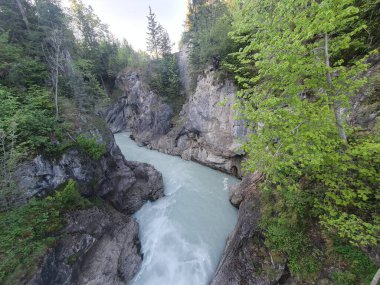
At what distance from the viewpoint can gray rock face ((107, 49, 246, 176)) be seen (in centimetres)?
1469

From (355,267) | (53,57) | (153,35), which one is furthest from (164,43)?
(355,267)

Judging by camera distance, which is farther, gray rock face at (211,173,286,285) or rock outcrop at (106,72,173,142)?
rock outcrop at (106,72,173,142)

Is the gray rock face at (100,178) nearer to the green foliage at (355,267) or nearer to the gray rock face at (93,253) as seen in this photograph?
the gray rock face at (93,253)

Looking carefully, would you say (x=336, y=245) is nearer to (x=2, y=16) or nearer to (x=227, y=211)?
(x=227, y=211)

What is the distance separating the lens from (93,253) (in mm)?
6324

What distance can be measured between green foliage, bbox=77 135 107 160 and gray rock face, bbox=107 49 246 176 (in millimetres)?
8125

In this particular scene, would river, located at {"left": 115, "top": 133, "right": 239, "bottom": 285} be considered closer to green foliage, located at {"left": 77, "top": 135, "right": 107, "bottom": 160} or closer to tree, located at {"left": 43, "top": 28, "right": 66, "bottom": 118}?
green foliage, located at {"left": 77, "top": 135, "right": 107, "bottom": 160}

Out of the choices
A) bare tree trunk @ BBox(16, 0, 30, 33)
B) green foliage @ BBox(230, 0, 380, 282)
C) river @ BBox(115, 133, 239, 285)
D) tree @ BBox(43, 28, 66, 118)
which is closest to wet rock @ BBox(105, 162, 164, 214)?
river @ BBox(115, 133, 239, 285)

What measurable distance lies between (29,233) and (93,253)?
7.45 feet

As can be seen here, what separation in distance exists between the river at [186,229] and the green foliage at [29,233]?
12.2 feet

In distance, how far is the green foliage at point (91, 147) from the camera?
8844 mm

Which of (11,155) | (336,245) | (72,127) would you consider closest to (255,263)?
(336,245)

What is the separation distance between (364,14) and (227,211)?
33.5 feet

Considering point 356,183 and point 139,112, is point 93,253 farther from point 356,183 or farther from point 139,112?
point 139,112
